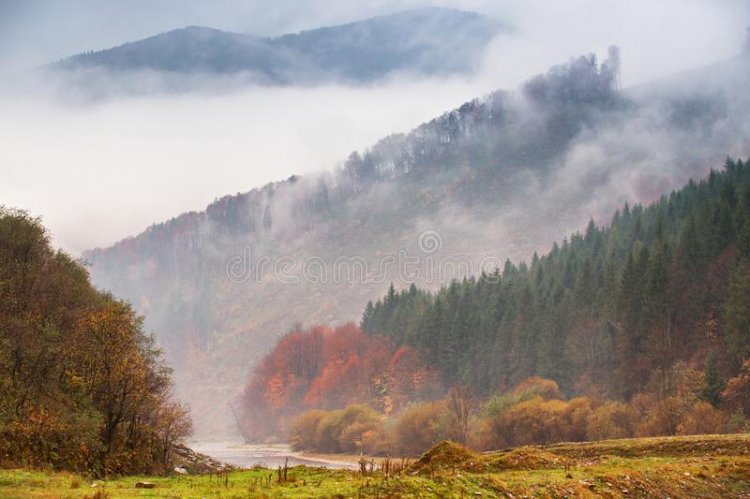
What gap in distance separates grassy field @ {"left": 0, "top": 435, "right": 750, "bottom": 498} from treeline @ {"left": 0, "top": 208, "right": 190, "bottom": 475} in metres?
8.43

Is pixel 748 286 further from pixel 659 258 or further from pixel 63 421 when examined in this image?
pixel 63 421

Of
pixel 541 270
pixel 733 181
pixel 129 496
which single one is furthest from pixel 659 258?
pixel 129 496

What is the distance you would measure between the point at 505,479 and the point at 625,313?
90828mm

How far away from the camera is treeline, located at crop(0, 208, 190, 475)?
144 feet

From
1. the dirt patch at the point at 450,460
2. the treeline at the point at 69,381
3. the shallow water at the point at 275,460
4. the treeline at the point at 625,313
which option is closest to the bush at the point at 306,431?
the shallow water at the point at 275,460

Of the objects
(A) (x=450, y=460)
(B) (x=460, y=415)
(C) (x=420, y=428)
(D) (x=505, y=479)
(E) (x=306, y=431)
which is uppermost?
(B) (x=460, y=415)

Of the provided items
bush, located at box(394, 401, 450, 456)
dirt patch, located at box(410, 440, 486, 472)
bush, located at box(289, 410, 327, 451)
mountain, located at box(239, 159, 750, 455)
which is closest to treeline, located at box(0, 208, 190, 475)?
dirt patch, located at box(410, 440, 486, 472)

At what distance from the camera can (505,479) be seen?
108 feet

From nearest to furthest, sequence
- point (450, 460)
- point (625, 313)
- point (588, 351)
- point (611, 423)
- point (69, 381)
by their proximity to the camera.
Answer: point (450, 460), point (69, 381), point (611, 423), point (625, 313), point (588, 351)

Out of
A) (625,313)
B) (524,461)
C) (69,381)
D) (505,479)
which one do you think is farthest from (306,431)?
(505,479)

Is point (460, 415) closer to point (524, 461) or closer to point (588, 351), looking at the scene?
point (588, 351)

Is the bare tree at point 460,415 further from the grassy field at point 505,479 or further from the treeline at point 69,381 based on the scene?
the grassy field at point 505,479

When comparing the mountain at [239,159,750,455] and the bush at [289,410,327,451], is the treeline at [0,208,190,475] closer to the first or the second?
the mountain at [239,159,750,455]

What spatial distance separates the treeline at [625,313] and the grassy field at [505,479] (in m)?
44.9
